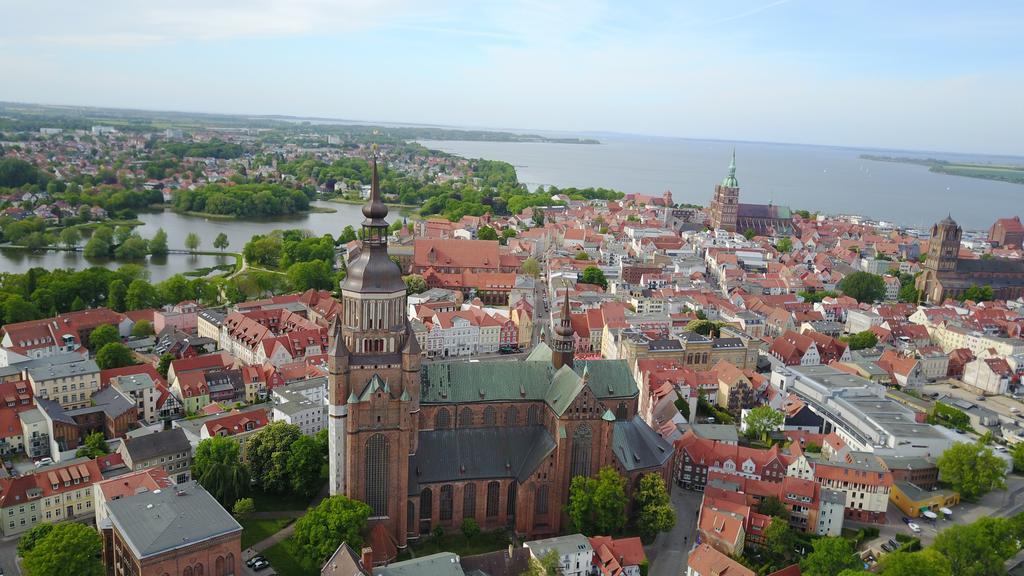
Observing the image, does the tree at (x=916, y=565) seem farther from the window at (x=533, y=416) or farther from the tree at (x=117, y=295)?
the tree at (x=117, y=295)

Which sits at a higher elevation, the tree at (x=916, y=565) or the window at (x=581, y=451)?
the window at (x=581, y=451)

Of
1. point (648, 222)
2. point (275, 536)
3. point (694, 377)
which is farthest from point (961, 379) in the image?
point (648, 222)

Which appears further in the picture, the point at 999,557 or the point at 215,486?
the point at 215,486

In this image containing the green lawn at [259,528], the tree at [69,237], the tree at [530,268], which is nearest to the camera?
the green lawn at [259,528]

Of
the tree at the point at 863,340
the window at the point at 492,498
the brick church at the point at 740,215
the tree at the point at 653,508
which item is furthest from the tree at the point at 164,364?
the brick church at the point at 740,215

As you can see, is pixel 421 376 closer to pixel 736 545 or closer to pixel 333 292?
pixel 736 545

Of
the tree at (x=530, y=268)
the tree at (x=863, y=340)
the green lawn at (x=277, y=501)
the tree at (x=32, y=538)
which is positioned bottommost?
the green lawn at (x=277, y=501)

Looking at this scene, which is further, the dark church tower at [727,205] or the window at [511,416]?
the dark church tower at [727,205]
